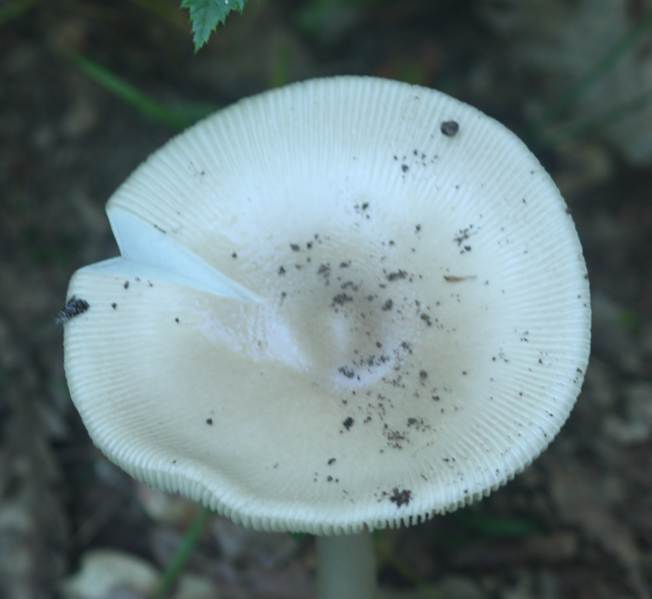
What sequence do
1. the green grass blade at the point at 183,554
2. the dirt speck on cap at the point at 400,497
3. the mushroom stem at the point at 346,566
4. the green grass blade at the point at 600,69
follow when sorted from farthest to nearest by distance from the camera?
the green grass blade at the point at 600,69, the green grass blade at the point at 183,554, the mushroom stem at the point at 346,566, the dirt speck on cap at the point at 400,497

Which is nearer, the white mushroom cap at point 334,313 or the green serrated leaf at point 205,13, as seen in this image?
the white mushroom cap at point 334,313

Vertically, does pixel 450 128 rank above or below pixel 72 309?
above

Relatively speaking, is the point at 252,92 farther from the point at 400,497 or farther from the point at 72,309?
the point at 400,497

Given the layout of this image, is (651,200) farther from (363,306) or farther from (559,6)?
(363,306)

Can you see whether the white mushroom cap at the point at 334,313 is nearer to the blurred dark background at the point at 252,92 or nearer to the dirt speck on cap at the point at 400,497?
the dirt speck on cap at the point at 400,497

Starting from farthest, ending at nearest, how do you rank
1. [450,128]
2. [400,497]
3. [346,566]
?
[346,566] < [450,128] < [400,497]

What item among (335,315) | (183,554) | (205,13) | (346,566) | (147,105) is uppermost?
(205,13)

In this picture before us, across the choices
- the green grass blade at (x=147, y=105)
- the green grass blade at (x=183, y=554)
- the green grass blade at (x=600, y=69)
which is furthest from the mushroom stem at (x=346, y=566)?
the green grass blade at (x=600, y=69)

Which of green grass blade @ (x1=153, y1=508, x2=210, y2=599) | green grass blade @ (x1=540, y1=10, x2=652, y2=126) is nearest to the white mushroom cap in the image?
green grass blade @ (x1=153, y1=508, x2=210, y2=599)

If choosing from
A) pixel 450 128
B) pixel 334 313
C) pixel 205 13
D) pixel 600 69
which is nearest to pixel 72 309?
pixel 334 313
